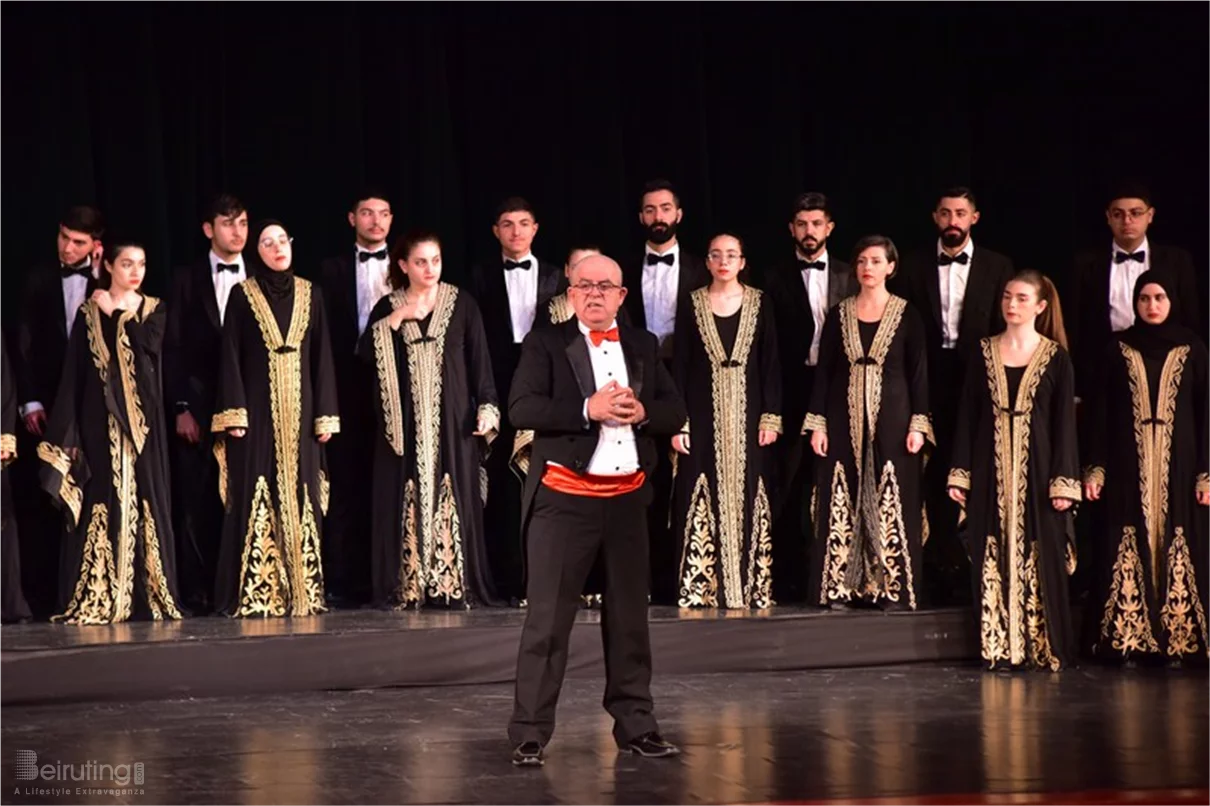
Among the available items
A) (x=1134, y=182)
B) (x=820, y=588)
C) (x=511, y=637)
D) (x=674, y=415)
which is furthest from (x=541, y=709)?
(x=1134, y=182)

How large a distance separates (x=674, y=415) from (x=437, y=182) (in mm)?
3159

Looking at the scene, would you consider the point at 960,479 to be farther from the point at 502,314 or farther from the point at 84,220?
the point at 84,220

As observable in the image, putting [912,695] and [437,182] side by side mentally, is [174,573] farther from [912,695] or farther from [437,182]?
[912,695]

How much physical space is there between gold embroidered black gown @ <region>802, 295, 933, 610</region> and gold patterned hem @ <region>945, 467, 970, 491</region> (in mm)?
170

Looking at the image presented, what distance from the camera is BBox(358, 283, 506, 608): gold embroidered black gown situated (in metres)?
6.77

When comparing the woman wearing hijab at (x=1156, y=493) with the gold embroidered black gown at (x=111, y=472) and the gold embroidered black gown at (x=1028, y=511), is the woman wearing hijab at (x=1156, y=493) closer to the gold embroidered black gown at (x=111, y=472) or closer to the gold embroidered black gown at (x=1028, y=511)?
the gold embroidered black gown at (x=1028, y=511)

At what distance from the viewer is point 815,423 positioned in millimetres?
6824

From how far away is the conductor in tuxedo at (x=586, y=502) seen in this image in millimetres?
4848

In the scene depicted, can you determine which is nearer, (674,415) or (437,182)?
(674,415)

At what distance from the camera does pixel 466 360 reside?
6.89 m

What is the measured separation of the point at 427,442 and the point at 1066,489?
7.36 feet

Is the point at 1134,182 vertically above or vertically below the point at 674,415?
above

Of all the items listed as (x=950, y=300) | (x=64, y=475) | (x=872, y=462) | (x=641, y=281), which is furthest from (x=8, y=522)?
(x=950, y=300)

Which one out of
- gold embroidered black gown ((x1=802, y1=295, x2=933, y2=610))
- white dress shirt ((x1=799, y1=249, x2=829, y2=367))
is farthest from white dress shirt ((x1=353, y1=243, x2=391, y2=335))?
gold embroidered black gown ((x1=802, y1=295, x2=933, y2=610))
